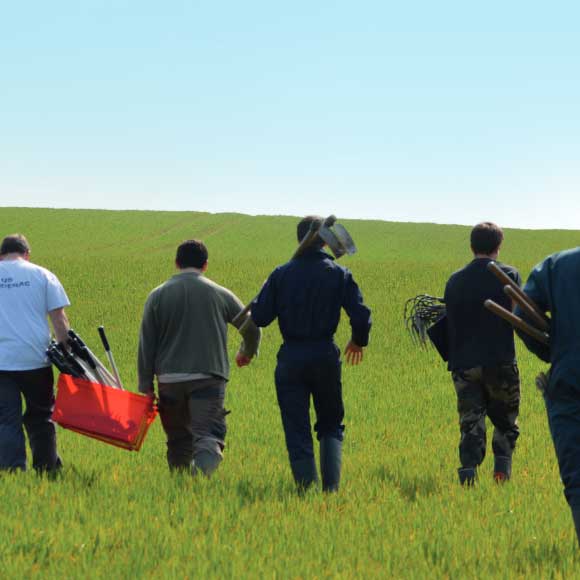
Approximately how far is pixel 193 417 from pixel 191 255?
1.30 m

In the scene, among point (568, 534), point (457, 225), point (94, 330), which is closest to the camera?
point (568, 534)

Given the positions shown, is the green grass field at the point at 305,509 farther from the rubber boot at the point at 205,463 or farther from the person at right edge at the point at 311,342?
the person at right edge at the point at 311,342

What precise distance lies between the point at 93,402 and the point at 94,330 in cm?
1802

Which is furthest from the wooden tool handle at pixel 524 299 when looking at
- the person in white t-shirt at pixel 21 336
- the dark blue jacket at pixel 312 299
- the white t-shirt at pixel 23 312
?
the white t-shirt at pixel 23 312

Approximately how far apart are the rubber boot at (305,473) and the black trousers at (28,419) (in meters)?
A: 2.24

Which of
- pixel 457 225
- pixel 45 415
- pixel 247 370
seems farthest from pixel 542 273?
pixel 457 225

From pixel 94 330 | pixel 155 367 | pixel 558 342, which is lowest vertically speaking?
pixel 94 330

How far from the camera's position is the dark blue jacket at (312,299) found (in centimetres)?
643

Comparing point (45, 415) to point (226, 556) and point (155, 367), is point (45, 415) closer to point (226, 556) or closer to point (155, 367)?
point (155, 367)

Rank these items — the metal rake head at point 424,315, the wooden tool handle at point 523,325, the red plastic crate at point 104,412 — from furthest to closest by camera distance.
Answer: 1. the metal rake head at point 424,315
2. the red plastic crate at point 104,412
3. the wooden tool handle at point 523,325

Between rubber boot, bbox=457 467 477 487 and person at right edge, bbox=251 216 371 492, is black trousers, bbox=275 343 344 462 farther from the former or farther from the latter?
rubber boot, bbox=457 467 477 487

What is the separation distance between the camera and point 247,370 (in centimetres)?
1791

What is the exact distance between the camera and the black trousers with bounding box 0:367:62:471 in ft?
24.1

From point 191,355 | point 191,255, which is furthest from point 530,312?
point 191,255
